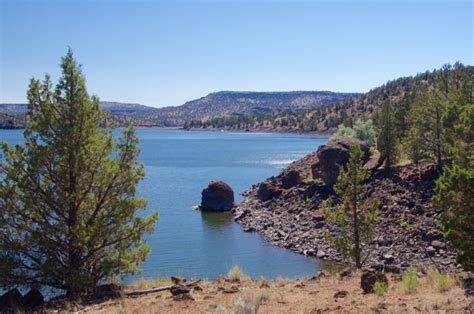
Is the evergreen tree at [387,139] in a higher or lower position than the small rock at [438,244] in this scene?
higher

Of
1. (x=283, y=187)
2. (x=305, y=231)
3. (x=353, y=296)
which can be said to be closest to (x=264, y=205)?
(x=283, y=187)

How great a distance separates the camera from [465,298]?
12508 millimetres

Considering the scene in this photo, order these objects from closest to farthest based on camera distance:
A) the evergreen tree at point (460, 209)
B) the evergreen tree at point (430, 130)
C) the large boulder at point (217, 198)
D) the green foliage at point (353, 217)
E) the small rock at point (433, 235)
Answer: the evergreen tree at point (460, 209), the green foliage at point (353, 217), the small rock at point (433, 235), the evergreen tree at point (430, 130), the large boulder at point (217, 198)

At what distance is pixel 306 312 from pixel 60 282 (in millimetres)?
8717

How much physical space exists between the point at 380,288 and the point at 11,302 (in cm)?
1105

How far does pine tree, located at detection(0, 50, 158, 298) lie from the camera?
16.7 m

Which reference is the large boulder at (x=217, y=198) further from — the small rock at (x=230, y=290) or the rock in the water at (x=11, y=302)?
the rock in the water at (x=11, y=302)

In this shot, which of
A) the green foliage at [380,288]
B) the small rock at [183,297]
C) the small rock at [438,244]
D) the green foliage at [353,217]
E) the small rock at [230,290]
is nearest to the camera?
the green foliage at [380,288]

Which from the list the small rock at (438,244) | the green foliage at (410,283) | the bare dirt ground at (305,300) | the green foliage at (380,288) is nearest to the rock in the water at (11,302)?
the bare dirt ground at (305,300)

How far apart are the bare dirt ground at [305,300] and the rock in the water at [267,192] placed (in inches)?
1651

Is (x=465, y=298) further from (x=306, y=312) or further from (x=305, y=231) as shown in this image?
(x=305, y=231)

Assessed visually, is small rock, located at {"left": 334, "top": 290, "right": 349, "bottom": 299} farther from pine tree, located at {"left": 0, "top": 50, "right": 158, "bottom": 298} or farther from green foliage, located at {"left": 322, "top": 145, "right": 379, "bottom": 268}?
green foliage, located at {"left": 322, "top": 145, "right": 379, "bottom": 268}

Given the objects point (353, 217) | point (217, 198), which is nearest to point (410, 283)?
point (353, 217)

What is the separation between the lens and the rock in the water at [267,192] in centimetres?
5944
